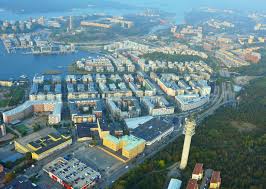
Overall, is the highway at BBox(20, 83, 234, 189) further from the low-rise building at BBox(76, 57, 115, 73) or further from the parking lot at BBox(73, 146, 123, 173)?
the low-rise building at BBox(76, 57, 115, 73)

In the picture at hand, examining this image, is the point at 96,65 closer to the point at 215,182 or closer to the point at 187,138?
the point at 187,138

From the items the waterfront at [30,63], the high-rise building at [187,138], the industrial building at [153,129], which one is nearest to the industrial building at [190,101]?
the industrial building at [153,129]

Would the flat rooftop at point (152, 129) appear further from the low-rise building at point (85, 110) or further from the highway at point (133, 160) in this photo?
the low-rise building at point (85, 110)

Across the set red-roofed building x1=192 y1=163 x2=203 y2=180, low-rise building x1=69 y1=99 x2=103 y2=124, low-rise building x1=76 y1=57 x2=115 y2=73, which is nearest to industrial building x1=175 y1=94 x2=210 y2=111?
Answer: low-rise building x1=69 y1=99 x2=103 y2=124

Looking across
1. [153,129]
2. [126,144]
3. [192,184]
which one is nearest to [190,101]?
[153,129]

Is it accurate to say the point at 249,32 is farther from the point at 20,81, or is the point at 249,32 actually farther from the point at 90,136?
the point at 90,136

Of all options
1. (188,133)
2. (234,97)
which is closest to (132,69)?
(234,97)
